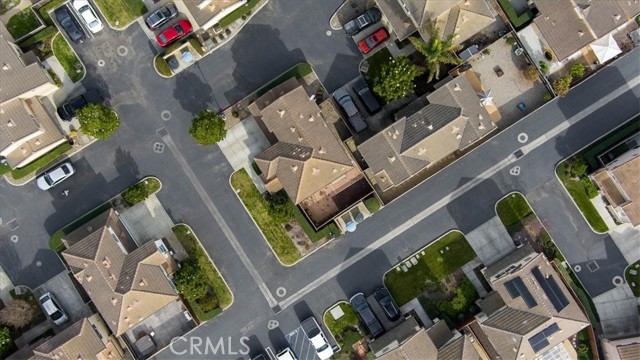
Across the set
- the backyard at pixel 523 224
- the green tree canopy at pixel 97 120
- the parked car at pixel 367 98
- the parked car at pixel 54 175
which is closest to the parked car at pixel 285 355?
the backyard at pixel 523 224

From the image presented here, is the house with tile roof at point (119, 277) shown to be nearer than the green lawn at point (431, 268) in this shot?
Yes

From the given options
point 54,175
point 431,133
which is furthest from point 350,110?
point 54,175

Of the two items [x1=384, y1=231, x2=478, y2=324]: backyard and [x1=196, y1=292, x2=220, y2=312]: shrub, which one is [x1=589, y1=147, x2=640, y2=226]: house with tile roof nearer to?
[x1=384, y1=231, x2=478, y2=324]: backyard

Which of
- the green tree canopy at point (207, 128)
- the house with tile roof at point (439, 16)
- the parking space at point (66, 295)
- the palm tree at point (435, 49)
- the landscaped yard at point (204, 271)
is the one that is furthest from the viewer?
the parking space at point (66, 295)

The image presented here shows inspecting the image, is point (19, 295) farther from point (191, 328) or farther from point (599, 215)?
point (599, 215)

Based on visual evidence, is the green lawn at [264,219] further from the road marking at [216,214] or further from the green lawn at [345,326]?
the green lawn at [345,326]

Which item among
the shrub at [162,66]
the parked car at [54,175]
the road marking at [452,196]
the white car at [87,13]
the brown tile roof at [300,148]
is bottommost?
the road marking at [452,196]
